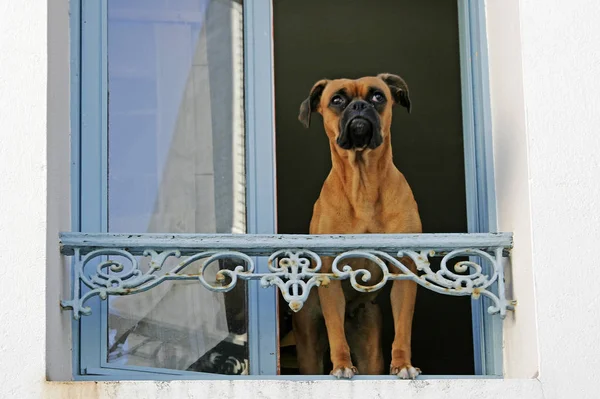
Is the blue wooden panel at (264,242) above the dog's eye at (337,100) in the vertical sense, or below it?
below

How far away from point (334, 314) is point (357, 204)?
0.45 metres

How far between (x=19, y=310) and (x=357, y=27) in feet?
11.4

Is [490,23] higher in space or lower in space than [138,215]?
higher

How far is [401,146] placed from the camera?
770 cm

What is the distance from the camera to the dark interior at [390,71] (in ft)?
24.6

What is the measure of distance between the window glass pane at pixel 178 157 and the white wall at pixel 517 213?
34 cm

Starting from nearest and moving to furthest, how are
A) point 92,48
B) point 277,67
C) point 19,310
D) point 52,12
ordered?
point 19,310, point 52,12, point 92,48, point 277,67

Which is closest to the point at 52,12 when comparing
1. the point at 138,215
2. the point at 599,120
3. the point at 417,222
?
the point at 138,215

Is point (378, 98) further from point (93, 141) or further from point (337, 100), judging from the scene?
point (93, 141)

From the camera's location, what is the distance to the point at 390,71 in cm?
768

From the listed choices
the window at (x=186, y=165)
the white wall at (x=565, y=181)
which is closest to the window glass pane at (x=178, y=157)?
the window at (x=186, y=165)

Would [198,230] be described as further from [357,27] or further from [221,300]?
[357,27]

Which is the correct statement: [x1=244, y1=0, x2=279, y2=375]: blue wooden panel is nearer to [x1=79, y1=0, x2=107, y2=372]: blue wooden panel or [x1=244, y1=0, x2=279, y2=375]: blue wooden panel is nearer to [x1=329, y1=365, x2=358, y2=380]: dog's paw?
[x1=329, y1=365, x2=358, y2=380]: dog's paw

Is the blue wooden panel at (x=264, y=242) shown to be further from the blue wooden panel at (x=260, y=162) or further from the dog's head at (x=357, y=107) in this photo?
the dog's head at (x=357, y=107)
